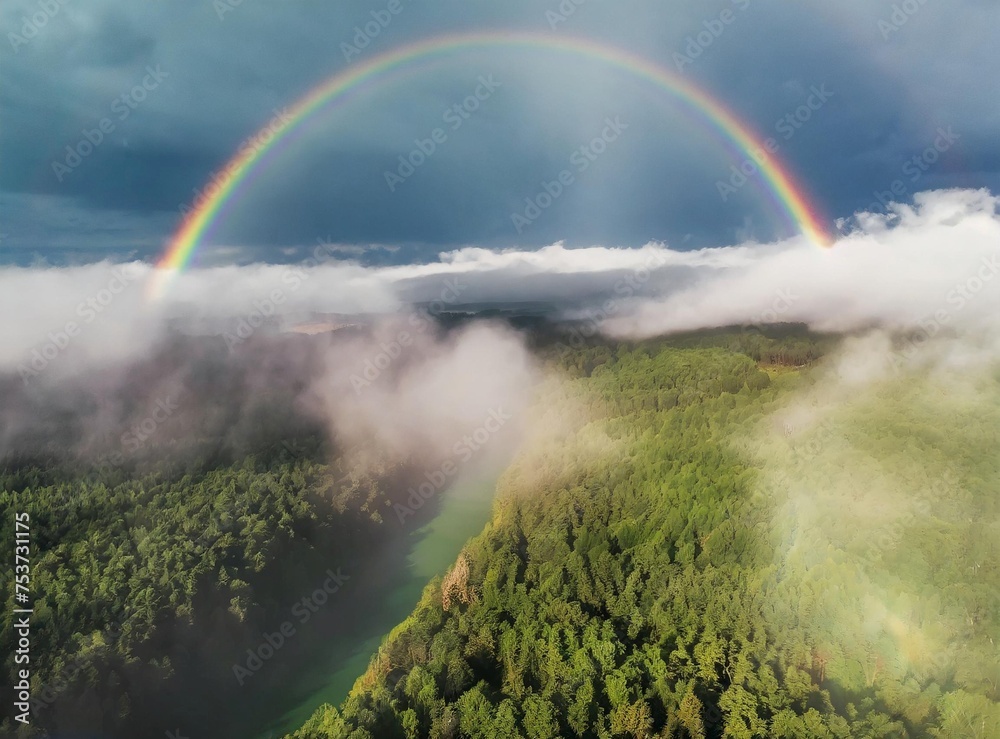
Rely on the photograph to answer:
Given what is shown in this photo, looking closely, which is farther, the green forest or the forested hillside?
the green forest

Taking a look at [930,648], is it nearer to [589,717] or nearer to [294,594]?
[589,717]

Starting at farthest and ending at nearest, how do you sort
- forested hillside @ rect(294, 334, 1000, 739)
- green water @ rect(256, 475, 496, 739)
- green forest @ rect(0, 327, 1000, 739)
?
green water @ rect(256, 475, 496, 739) < green forest @ rect(0, 327, 1000, 739) < forested hillside @ rect(294, 334, 1000, 739)

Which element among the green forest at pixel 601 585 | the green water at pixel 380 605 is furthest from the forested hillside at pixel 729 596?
the green water at pixel 380 605

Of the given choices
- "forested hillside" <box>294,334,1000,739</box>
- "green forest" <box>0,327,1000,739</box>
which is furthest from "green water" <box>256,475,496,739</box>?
"forested hillside" <box>294,334,1000,739</box>

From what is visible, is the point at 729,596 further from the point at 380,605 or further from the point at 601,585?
the point at 380,605

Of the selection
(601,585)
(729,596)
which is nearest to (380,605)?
(601,585)

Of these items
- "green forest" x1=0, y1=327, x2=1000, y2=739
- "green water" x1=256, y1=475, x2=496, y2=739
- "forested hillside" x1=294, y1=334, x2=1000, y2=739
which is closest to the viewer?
"forested hillside" x1=294, y1=334, x2=1000, y2=739

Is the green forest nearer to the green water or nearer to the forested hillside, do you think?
the forested hillside
